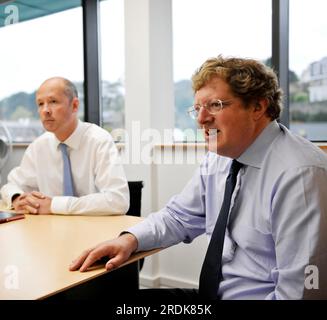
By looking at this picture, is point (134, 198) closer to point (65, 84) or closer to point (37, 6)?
point (65, 84)

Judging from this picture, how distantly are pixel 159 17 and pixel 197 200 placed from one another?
1.74m

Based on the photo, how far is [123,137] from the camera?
9.22 feet

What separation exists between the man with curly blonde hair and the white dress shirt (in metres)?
0.51

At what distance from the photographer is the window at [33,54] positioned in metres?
3.43

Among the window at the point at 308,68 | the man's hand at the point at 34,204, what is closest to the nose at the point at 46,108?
the man's hand at the point at 34,204

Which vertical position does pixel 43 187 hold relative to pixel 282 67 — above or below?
below

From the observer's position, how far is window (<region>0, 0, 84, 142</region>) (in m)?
3.43

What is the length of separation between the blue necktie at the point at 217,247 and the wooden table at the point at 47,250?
0.21m

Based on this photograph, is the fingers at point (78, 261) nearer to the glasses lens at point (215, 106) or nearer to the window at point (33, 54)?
the glasses lens at point (215, 106)

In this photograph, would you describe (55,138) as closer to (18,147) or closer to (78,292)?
(78,292)

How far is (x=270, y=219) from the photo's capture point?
1.01 m

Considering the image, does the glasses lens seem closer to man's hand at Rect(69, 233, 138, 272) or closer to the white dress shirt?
man's hand at Rect(69, 233, 138, 272)

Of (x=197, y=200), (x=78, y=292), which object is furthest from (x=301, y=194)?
(x=78, y=292)

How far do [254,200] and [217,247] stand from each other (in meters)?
0.19
